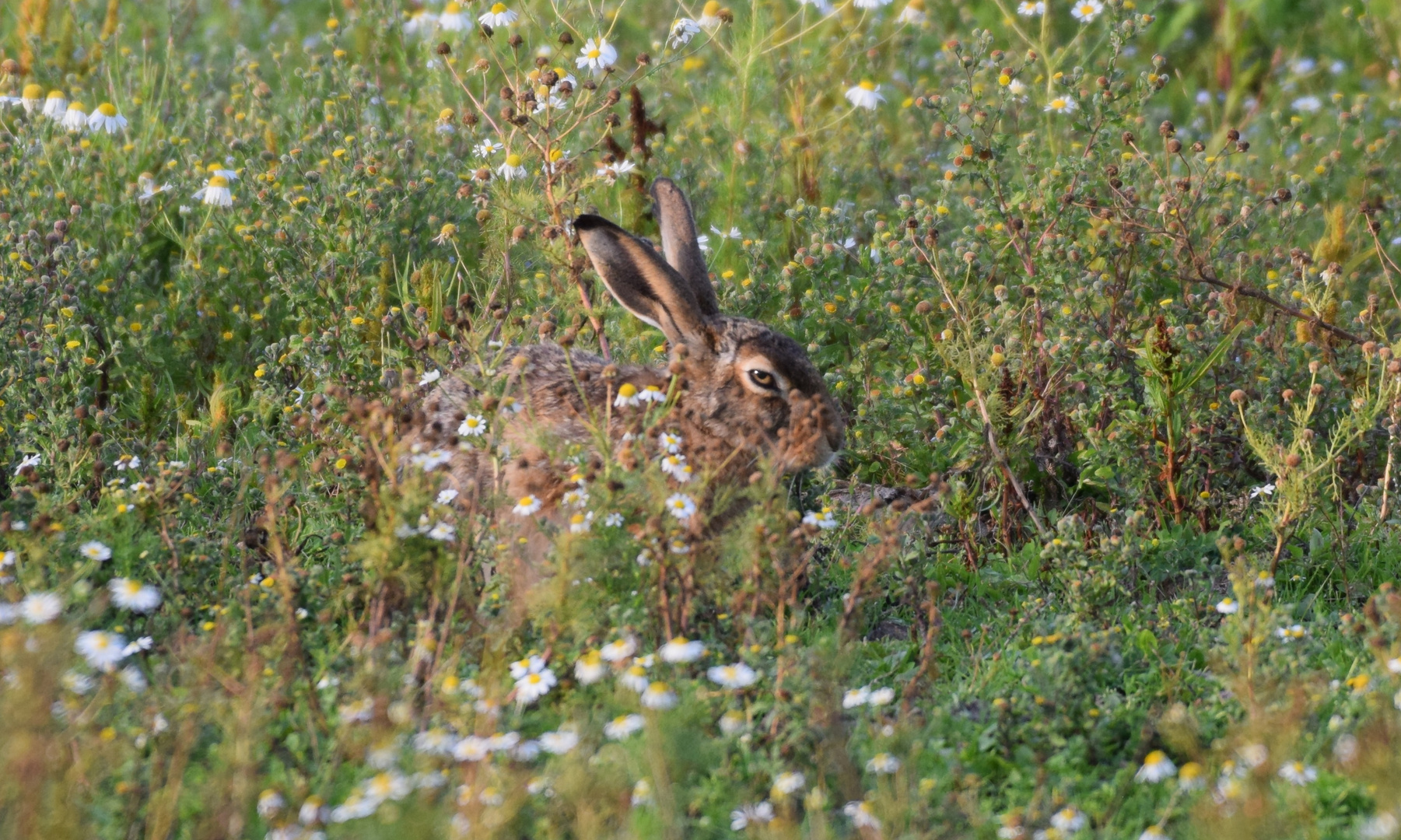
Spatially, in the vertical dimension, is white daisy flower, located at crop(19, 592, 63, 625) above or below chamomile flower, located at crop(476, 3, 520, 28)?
below

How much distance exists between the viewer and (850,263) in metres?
6.15

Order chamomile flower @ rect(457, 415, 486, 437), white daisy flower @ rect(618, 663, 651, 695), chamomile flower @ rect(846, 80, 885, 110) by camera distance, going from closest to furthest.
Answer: white daisy flower @ rect(618, 663, 651, 695)
chamomile flower @ rect(457, 415, 486, 437)
chamomile flower @ rect(846, 80, 885, 110)

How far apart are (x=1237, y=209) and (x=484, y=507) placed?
151 inches

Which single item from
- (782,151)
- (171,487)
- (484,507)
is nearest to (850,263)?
(782,151)

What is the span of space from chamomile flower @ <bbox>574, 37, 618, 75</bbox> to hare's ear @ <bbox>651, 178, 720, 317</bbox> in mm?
621

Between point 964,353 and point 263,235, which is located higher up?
point 263,235

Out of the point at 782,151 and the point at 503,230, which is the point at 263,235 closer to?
the point at 503,230

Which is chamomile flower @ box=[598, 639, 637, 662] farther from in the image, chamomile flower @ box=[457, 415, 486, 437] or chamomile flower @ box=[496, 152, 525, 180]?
chamomile flower @ box=[496, 152, 525, 180]

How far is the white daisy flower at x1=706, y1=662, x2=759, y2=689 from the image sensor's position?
336 centimetres

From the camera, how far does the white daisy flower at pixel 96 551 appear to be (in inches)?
142

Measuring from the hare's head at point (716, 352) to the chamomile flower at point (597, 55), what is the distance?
3.74 feet

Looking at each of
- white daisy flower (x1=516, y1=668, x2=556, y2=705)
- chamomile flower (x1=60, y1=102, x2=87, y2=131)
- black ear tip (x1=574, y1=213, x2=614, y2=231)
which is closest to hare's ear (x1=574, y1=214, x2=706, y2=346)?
black ear tip (x1=574, y1=213, x2=614, y2=231)

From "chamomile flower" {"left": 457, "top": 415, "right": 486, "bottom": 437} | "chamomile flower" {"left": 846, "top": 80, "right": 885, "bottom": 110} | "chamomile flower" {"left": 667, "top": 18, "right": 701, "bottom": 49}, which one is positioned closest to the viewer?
"chamomile flower" {"left": 457, "top": 415, "right": 486, "bottom": 437}

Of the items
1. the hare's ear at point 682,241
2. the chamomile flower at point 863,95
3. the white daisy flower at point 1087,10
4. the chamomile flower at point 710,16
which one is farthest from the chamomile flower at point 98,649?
the white daisy flower at point 1087,10
